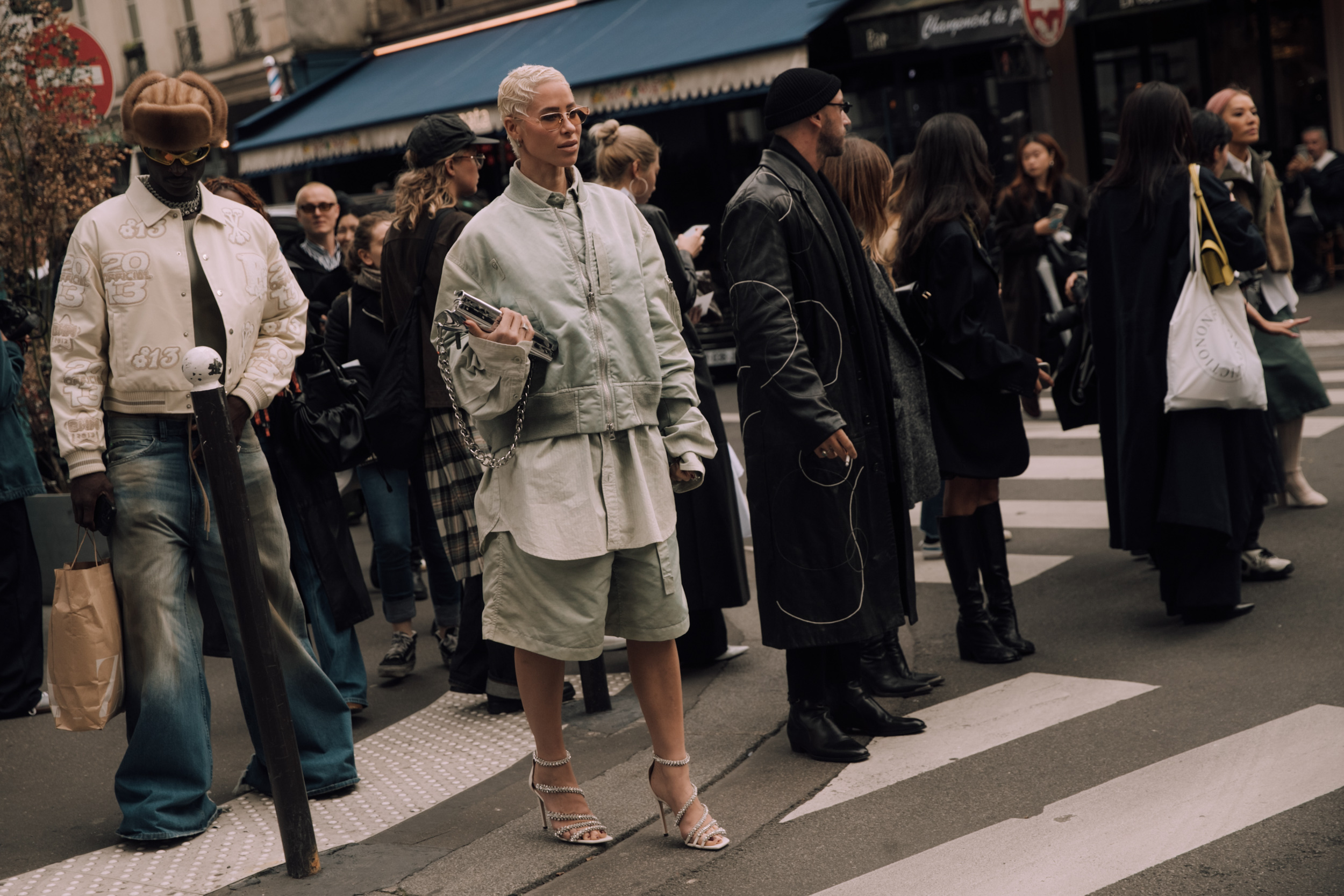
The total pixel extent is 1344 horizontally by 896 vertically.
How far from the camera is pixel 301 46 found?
2562cm

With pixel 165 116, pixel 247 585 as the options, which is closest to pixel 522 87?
pixel 165 116

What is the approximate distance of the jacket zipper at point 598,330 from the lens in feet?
11.7

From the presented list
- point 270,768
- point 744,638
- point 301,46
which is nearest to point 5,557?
point 270,768

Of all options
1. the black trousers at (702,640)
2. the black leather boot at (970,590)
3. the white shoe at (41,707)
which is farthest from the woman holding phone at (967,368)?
the white shoe at (41,707)

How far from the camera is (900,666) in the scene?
4973 mm

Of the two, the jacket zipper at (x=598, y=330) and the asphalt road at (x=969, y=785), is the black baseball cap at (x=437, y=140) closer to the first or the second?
the jacket zipper at (x=598, y=330)

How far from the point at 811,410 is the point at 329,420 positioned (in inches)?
63.6

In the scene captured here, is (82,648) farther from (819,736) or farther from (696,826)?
(819,736)

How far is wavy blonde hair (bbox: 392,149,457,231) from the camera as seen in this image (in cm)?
499

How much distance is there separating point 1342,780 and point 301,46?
2485 centimetres

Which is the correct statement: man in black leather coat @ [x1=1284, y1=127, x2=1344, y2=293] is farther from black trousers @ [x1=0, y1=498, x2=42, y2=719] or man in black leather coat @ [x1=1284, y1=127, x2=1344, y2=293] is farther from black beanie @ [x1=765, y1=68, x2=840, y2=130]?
black trousers @ [x1=0, y1=498, x2=42, y2=719]

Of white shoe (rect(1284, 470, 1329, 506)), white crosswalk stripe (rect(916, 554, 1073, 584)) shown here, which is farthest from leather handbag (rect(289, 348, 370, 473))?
white shoe (rect(1284, 470, 1329, 506))

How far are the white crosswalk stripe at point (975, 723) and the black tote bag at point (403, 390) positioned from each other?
1.88 meters

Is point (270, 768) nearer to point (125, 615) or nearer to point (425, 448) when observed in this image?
point (125, 615)
